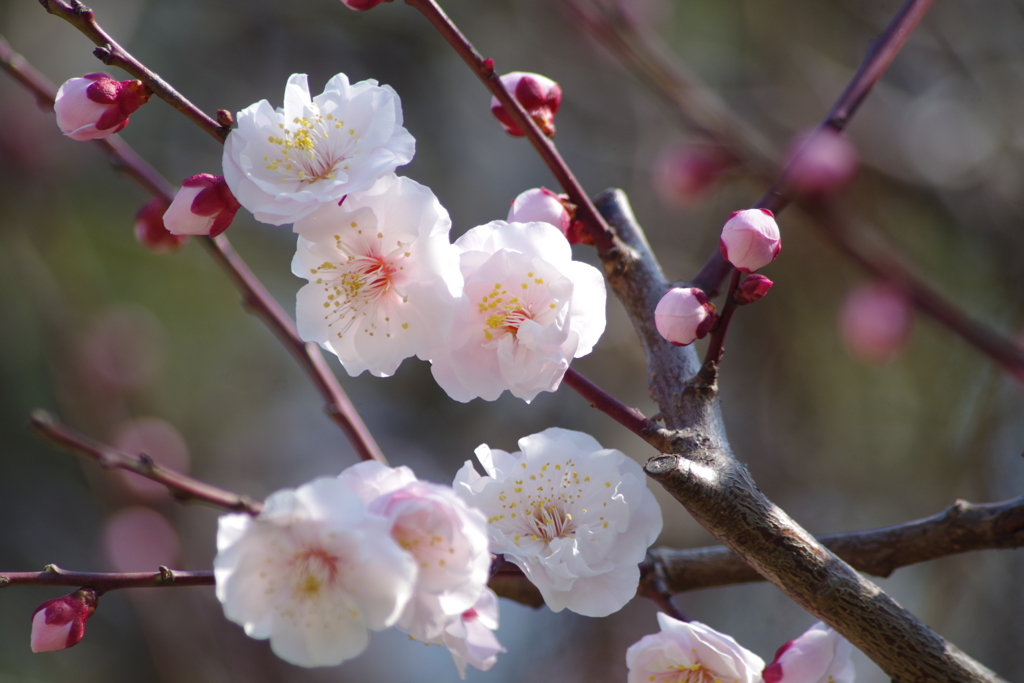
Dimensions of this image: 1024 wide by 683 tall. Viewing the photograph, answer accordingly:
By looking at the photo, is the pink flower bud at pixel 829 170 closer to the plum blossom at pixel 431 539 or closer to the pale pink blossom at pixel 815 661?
the pale pink blossom at pixel 815 661

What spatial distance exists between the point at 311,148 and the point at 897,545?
0.73 metres

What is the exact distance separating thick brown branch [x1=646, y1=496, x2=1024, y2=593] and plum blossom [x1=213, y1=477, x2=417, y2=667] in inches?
16.2

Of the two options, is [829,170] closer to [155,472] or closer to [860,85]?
[860,85]

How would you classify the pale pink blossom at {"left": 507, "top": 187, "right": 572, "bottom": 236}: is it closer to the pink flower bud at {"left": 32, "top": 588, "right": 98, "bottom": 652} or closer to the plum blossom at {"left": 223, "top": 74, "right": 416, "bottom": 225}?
the plum blossom at {"left": 223, "top": 74, "right": 416, "bottom": 225}

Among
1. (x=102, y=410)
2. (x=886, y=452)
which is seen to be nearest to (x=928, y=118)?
(x=886, y=452)

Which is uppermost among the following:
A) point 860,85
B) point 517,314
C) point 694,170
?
point 860,85

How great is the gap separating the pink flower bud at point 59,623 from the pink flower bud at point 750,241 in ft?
2.15

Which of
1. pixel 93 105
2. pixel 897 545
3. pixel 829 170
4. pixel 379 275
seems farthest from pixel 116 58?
pixel 829 170

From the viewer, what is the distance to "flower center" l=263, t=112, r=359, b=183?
0.70 meters

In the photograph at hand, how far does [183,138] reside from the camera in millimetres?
3047

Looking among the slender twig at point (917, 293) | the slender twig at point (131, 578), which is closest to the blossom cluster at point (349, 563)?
the slender twig at point (131, 578)

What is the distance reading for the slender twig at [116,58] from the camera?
639 mm

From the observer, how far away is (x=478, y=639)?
2.12 feet

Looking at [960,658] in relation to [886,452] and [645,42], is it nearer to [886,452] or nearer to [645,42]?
[645,42]
